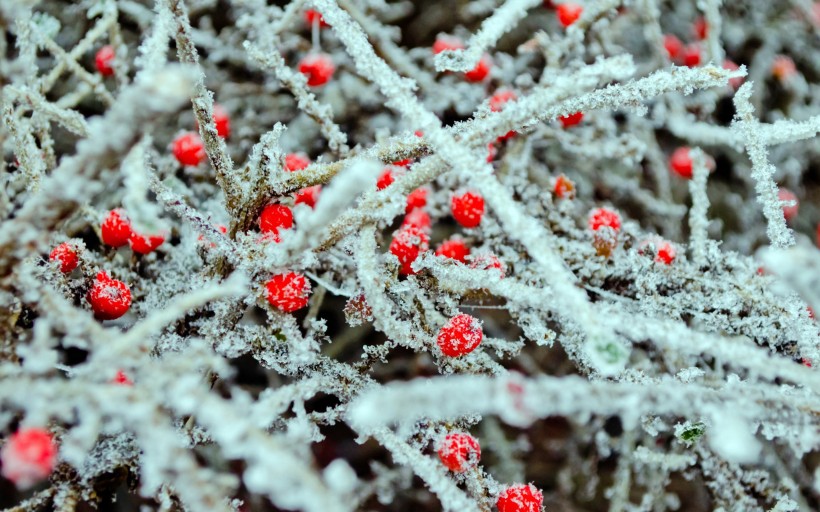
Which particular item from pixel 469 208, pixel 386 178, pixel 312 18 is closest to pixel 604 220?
pixel 469 208

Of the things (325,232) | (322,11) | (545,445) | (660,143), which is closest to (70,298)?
(325,232)

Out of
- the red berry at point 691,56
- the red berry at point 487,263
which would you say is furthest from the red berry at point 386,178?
the red berry at point 691,56

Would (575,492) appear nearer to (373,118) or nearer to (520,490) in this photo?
(520,490)

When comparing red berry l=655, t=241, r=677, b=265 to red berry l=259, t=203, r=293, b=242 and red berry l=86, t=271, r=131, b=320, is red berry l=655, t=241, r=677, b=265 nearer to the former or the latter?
red berry l=259, t=203, r=293, b=242

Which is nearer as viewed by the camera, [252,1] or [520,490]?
[520,490]

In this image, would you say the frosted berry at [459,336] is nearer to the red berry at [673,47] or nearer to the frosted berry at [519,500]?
the frosted berry at [519,500]

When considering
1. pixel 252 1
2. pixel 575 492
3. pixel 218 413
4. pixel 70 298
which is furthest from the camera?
pixel 575 492

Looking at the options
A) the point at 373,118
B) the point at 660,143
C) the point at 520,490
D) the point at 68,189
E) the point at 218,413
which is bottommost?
the point at 660,143

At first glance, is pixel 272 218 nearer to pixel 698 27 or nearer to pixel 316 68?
pixel 316 68
